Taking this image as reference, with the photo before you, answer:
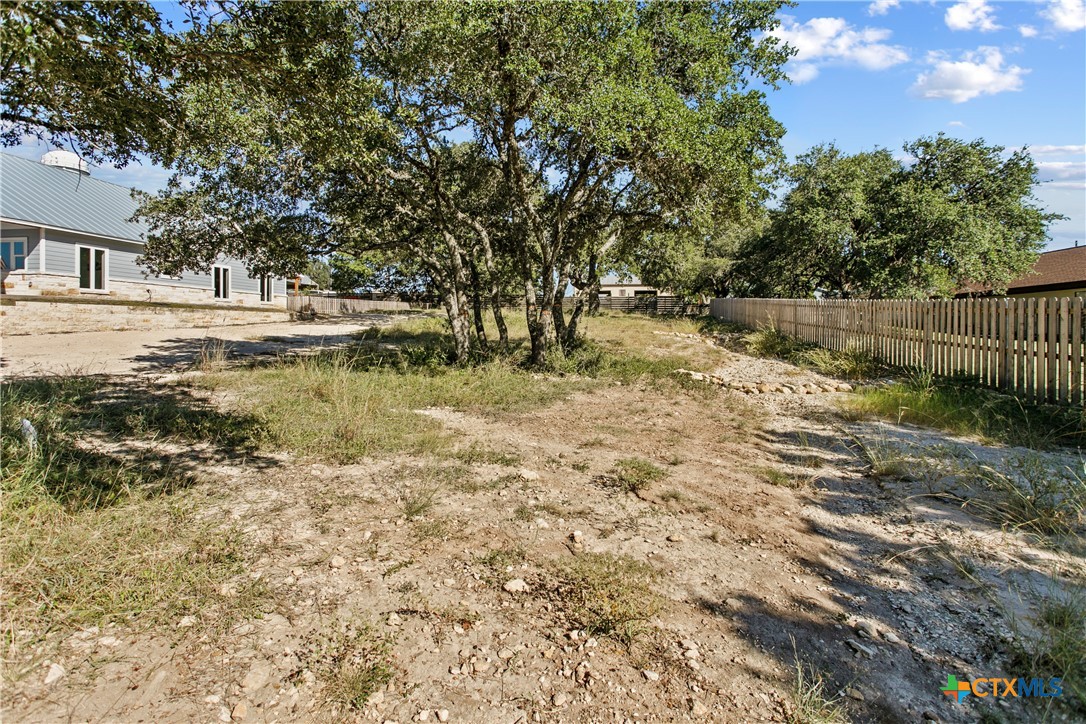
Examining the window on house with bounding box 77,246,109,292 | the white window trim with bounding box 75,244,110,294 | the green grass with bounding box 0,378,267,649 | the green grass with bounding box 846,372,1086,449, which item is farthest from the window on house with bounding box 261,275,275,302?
the green grass with bounding box 846,372,1086,449

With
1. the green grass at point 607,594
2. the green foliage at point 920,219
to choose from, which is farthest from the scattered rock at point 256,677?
the green foliage at point 920,219

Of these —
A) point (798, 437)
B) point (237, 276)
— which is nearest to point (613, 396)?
point (798, 437)

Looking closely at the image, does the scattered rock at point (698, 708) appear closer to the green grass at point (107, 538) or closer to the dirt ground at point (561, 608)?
the dirt ground at point (561, 608)

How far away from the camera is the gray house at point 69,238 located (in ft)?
56.1

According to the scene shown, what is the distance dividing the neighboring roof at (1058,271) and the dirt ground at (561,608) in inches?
880

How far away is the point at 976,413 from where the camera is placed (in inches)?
243

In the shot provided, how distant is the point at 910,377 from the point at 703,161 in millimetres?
5204

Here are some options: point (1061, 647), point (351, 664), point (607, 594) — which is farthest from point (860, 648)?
point (351, 664)

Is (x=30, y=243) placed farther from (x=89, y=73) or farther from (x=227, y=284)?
(x=89, y=73)

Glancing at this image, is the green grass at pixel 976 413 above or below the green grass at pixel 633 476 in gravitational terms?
above

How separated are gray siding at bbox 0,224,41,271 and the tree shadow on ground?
1378 cm

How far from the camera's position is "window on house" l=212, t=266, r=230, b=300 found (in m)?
24.1

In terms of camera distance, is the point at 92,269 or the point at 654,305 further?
the point at 654,305

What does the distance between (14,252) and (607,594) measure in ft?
76.1
